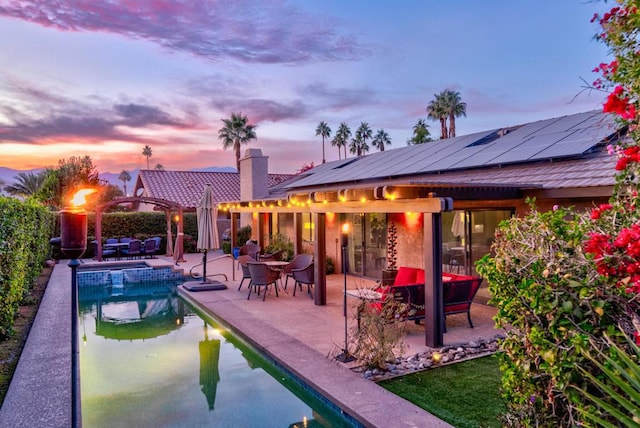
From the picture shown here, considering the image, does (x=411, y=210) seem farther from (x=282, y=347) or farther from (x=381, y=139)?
(x=381, y=139)

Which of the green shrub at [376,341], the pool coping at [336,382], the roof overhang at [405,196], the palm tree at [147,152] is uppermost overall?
the palm tree at [147,152]

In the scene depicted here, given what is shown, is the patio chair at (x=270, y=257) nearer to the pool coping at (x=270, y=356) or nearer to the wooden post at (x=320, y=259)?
the wooden post at (x=320, y=259)

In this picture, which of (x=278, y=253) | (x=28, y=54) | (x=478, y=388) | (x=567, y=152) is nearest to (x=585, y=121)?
(x=567, y=152)

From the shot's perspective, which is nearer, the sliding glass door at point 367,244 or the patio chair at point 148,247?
the sliding glass door at point 367,244

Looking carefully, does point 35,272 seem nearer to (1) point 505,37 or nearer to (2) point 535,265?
(2) point 535,265

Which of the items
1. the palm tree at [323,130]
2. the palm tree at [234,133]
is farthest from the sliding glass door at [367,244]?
the palm tree at [323,130]

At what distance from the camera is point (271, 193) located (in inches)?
865

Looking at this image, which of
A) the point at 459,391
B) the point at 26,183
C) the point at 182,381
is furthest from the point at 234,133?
the point at 459,391

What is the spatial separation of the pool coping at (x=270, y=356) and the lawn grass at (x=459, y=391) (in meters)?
0.32

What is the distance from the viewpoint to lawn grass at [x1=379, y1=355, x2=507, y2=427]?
A: 5043 mm

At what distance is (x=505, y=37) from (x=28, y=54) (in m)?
15.2

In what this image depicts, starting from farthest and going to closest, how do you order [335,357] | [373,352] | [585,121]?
[585,121]
[335,357]
[373,352]

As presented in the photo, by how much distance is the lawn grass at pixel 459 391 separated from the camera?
199 inches

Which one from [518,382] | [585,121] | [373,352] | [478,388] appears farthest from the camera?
[585,121]
